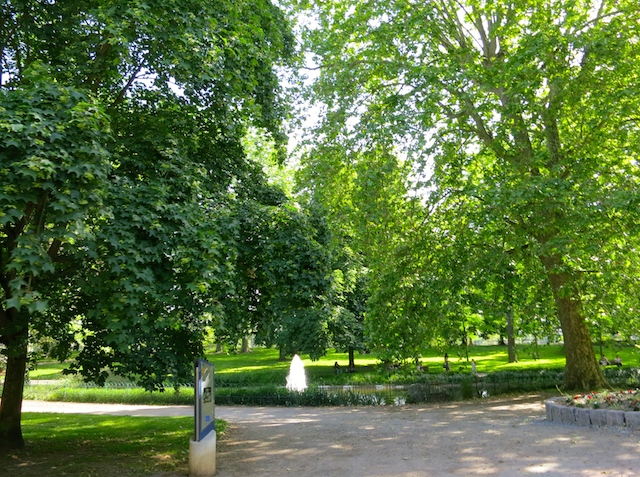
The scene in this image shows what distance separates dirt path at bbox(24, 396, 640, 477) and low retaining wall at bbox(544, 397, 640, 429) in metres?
0.25

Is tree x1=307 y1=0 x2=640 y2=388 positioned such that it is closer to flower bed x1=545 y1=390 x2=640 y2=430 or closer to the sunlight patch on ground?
flower bed x1=545 y1=390 x2=640 y2=430

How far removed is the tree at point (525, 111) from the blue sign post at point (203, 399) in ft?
24.6

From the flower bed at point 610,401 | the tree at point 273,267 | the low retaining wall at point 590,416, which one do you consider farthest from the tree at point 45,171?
the flower bed at point 610,401

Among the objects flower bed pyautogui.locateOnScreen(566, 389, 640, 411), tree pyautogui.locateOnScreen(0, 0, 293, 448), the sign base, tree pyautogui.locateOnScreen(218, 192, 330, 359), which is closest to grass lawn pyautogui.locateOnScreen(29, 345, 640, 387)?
flower bed pyautogui.locateOnScreen(566, 389, 640, 411)

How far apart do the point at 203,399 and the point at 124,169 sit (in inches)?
164

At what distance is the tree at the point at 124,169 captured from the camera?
20.6 ft

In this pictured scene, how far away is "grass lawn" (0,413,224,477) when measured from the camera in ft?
32.0

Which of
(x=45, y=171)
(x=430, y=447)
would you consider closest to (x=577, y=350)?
(x=430, y=447)

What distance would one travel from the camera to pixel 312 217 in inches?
448

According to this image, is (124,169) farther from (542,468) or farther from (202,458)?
(542,468)

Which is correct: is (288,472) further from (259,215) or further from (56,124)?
(56,124)

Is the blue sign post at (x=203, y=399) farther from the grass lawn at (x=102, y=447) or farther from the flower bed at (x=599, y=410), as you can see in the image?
the flower bed at (x=599, y=410)

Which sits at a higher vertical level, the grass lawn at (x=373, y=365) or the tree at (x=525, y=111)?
the tree at (x=525, y=111)

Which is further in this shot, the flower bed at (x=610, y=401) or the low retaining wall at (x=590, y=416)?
the flower bed at (x=610, y=401)
